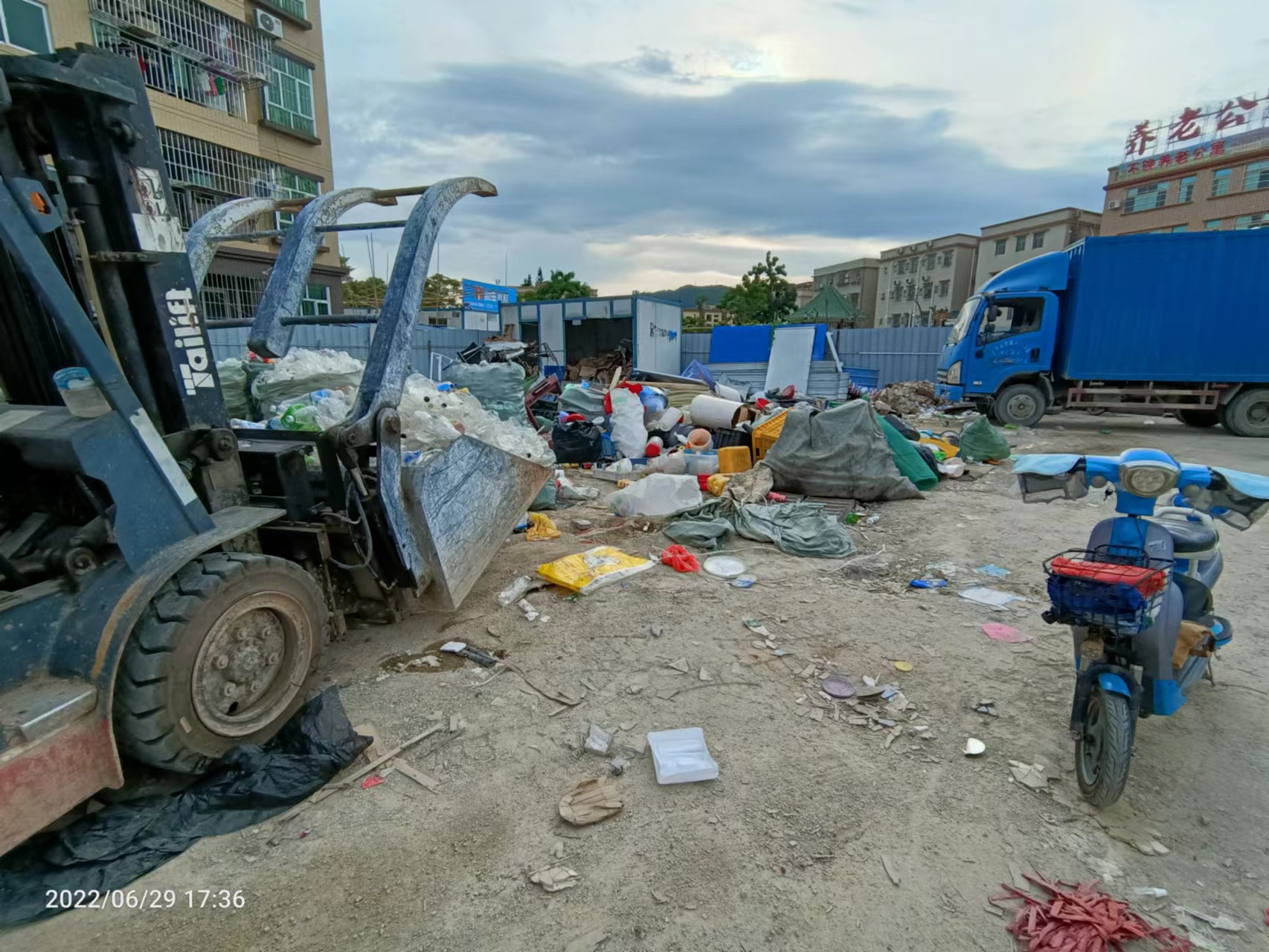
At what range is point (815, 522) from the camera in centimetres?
551

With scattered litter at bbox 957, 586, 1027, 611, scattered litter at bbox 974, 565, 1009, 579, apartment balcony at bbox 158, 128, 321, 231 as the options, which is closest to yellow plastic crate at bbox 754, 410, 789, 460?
scattered litter at bbox 974, 565, 1009, 579

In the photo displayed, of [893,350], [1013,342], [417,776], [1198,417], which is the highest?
[1013,342]

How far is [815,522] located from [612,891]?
4.02 meters

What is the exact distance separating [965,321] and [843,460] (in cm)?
734

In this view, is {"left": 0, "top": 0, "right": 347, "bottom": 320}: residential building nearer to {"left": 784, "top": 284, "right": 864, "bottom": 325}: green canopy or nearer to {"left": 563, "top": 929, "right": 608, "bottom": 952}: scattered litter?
{"left": 563, "top": 929, "right": 608, "bottom": 952}: scattered litter

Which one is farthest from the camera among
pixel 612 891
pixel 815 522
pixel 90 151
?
pixel 815 522

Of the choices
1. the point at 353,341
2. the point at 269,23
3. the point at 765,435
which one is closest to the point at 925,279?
the point at 269,23

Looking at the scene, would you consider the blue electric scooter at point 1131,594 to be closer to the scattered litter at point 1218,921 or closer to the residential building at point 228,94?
the scattered litter at point 1218,921

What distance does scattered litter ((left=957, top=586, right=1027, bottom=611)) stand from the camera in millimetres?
4109

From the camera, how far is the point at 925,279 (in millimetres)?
47531

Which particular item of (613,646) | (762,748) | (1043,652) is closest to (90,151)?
(613,646)

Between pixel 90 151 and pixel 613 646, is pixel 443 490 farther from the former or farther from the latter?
pixel 90 151

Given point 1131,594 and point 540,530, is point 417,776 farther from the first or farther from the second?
point 540,530

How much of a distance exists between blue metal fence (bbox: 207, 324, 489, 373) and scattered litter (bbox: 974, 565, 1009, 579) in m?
8.93
